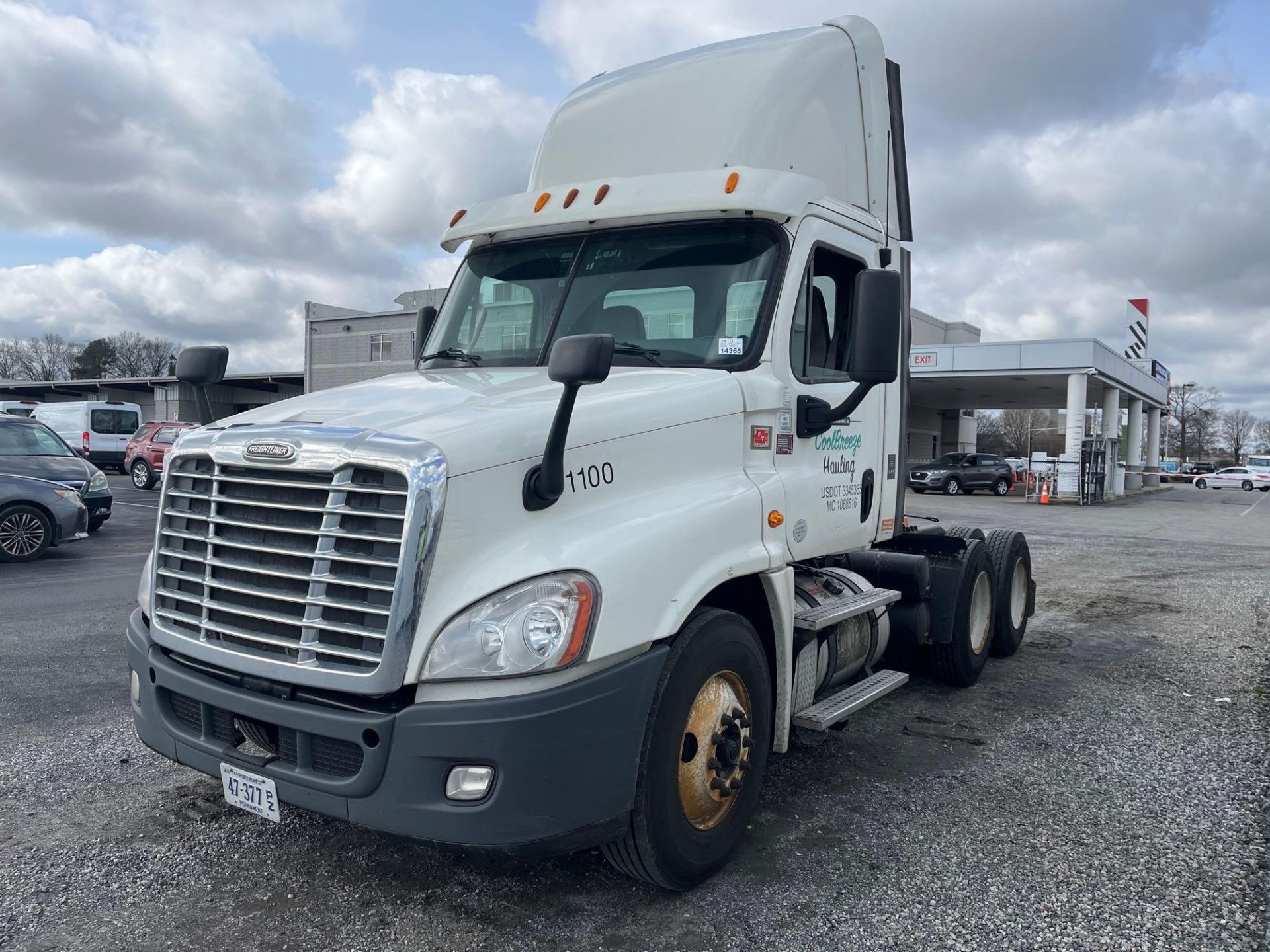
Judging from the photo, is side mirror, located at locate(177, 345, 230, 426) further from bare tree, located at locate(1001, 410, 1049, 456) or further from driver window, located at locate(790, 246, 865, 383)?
bare tree, located at locate(1001, 410, 1049, 456)

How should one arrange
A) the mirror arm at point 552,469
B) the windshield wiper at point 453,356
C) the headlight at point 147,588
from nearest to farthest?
the mirror arm at point 552,469 < the headlight at point 147,588 < the windshield wiper at point 453,356

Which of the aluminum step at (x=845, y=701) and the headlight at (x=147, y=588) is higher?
the headlight at (x=147, y=588)

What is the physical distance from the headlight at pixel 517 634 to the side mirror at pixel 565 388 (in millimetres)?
302

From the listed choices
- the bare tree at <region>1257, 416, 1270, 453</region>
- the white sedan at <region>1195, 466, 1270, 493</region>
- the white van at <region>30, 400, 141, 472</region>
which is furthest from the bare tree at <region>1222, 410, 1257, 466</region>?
the white van at <region>30, 400, 141, 472</region>

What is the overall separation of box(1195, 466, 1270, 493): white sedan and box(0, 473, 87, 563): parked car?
54.4m

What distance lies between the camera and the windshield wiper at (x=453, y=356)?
4496mm

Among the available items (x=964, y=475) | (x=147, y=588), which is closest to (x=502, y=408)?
(x=147, y=588)

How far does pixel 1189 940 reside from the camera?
3.18 metres

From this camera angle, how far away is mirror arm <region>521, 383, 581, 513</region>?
2957mm

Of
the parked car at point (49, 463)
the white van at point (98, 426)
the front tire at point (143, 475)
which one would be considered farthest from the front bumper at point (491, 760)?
the white van at point (98, 426)

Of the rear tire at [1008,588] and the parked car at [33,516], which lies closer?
the rear tire at [1008,588]

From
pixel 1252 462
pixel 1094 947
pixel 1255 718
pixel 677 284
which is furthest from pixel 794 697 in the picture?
pixel 1252 462

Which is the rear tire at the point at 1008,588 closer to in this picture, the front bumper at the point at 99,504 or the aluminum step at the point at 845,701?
the aluminum step at the point at 845,701

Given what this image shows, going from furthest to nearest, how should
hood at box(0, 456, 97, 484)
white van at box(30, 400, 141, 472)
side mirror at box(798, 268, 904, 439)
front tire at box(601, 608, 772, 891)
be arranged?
white van at box(30, 400, 141, 472), hood at box(0, 456, 97, 484), side mirror at box(798, 268, 904, 439), front tire at box(601, 608, 772, 891)
